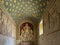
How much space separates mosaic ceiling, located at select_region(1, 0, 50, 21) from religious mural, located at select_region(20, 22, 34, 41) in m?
2.55

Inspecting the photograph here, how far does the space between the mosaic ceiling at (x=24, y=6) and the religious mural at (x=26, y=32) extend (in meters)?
2.55

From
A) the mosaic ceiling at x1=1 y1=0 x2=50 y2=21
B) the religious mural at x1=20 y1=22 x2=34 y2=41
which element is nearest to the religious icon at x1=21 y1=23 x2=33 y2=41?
the religious mural at x1=20 y1=22 x2=34 y2=41

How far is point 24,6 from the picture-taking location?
1374 centimetres

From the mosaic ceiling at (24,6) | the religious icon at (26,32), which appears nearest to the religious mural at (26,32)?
the religious icon at (26,32)

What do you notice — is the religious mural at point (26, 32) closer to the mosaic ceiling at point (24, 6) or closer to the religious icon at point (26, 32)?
the religious icon at point (26, 32)

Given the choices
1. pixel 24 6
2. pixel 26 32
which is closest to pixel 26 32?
pixel 26 32

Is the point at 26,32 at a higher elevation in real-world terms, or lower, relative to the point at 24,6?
lower

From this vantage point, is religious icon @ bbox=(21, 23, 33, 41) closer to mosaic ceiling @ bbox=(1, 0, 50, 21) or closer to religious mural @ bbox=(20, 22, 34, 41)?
religious mural @ bbox=(20, 22, 34, 41)

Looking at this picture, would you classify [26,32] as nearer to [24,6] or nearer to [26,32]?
[26,32]

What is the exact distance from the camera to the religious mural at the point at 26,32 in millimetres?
17878

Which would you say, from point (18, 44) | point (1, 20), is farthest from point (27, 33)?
point (1, 20)

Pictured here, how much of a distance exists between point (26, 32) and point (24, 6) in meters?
5.03

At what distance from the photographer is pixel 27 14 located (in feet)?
53.0

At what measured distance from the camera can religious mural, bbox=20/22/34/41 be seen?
17878 millimetres
